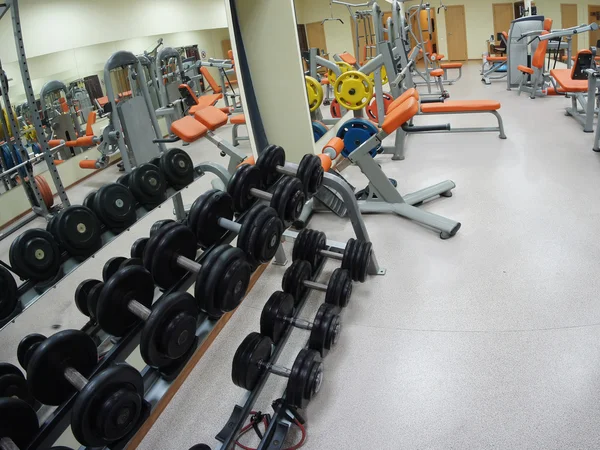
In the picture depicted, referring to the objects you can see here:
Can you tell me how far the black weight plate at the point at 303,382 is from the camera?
4.91ft

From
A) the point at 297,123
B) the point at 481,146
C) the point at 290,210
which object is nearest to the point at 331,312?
the point at 290,210

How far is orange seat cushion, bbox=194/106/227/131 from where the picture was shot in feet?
8.22

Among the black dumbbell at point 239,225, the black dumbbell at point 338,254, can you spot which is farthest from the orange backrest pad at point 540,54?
the black dumbbell at point 239,225

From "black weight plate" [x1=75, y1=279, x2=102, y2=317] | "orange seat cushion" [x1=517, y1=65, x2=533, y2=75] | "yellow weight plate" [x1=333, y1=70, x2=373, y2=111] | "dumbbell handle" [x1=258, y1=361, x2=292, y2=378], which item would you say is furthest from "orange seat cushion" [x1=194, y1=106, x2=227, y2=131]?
"orange seat cushion" [x1=517, y1=65, x2=533, y2=75]

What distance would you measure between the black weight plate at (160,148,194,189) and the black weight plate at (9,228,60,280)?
67cm

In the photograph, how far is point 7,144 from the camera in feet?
7.34

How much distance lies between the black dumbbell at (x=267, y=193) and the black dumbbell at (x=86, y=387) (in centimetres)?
80

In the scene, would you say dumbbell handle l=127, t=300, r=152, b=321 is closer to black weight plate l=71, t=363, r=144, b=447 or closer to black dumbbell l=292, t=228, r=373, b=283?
black weight plate l=71, t=363, r=144, b=447

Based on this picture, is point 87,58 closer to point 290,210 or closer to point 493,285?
point 290,210

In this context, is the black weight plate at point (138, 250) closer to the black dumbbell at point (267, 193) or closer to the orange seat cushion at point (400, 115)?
the black dumbbell at point (267, 193)

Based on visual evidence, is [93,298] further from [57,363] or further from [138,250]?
[57,363]

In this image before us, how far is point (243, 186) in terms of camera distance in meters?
1.79

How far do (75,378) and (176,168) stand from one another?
1311mm

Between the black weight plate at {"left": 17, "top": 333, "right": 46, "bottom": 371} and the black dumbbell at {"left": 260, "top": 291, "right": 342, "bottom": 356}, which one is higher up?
the black weight plate at {"left": 17, "top": 333, "right": 46, "bottom": 371}
